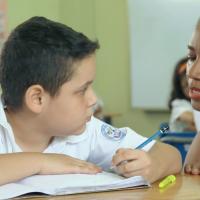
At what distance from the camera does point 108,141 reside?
1.21 metres

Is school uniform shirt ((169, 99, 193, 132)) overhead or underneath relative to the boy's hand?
underneath

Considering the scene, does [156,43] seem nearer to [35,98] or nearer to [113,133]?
[113,133]

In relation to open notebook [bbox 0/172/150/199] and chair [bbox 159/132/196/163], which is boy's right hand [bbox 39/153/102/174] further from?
chair [bbox 159/132/196/163]

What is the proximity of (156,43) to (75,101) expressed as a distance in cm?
348

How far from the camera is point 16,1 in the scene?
3.75 metres

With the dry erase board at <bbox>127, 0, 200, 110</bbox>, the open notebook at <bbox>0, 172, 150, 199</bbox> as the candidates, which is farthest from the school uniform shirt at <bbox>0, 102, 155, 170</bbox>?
the dry erase board at <bbox>127, 0, 200, 110</bbox>

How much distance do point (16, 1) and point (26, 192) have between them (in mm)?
3136

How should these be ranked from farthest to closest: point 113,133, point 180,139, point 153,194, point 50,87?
point 180,139 < point 113,133 < point 50,87 < point 153,194

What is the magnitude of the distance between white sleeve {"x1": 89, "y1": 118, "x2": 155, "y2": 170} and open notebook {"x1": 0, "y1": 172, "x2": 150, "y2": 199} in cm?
26

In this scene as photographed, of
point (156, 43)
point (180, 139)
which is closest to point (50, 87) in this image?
point (180, 139)

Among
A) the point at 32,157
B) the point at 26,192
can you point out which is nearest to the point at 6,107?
the point at 32,157

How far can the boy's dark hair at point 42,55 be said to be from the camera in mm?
1041

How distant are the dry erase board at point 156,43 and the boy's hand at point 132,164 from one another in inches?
135

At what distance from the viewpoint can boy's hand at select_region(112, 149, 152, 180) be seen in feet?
3.15
